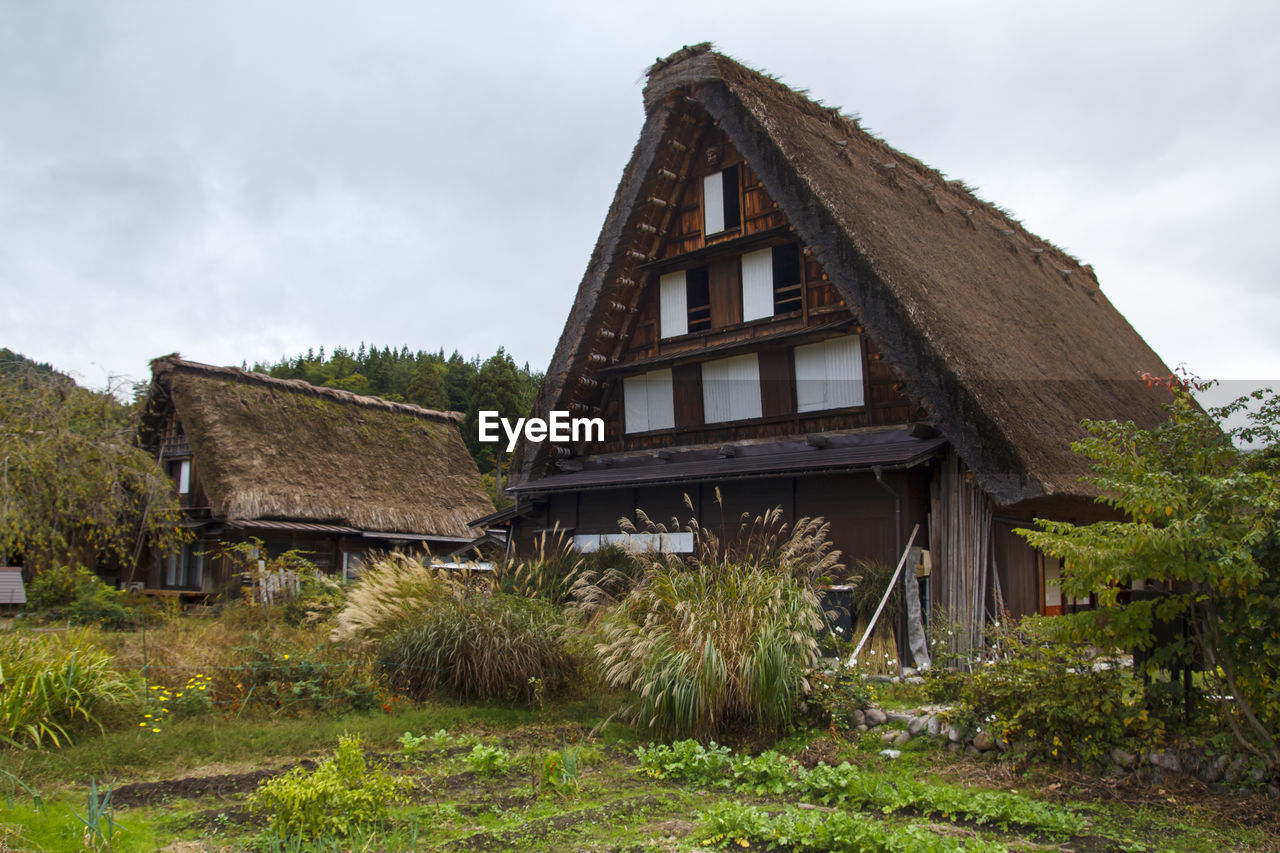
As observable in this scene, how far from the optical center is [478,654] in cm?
800

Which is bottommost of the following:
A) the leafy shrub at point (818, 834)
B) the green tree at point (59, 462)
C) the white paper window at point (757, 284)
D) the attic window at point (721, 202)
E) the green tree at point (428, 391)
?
the leafy shrub at point (818, 834)

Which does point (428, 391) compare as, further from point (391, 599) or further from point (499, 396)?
point (391, 599)

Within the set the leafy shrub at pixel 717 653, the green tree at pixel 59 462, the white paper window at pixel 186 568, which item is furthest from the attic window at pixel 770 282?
the white paper window at pixel 186 568

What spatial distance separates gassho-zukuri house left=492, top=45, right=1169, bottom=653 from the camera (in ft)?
34.7

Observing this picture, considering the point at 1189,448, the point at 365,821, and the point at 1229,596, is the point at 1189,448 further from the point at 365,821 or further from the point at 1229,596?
the point at 365,821

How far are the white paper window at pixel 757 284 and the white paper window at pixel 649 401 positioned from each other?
1.86 m

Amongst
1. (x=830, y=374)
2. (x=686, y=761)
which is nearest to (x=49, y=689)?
(x=686, y=761)

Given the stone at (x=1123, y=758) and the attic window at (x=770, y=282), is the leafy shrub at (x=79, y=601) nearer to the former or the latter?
the attic window at (x=770, y=282)

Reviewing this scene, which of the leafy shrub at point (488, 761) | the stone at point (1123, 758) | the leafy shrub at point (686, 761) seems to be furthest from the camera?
the leafy shrub at point (488, 761)

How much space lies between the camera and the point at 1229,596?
4.89 m

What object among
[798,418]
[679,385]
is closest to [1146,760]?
[798,418]

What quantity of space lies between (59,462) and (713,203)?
11.3 meters

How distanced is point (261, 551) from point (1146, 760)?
17.3 meters

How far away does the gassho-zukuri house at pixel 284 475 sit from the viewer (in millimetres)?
19703
